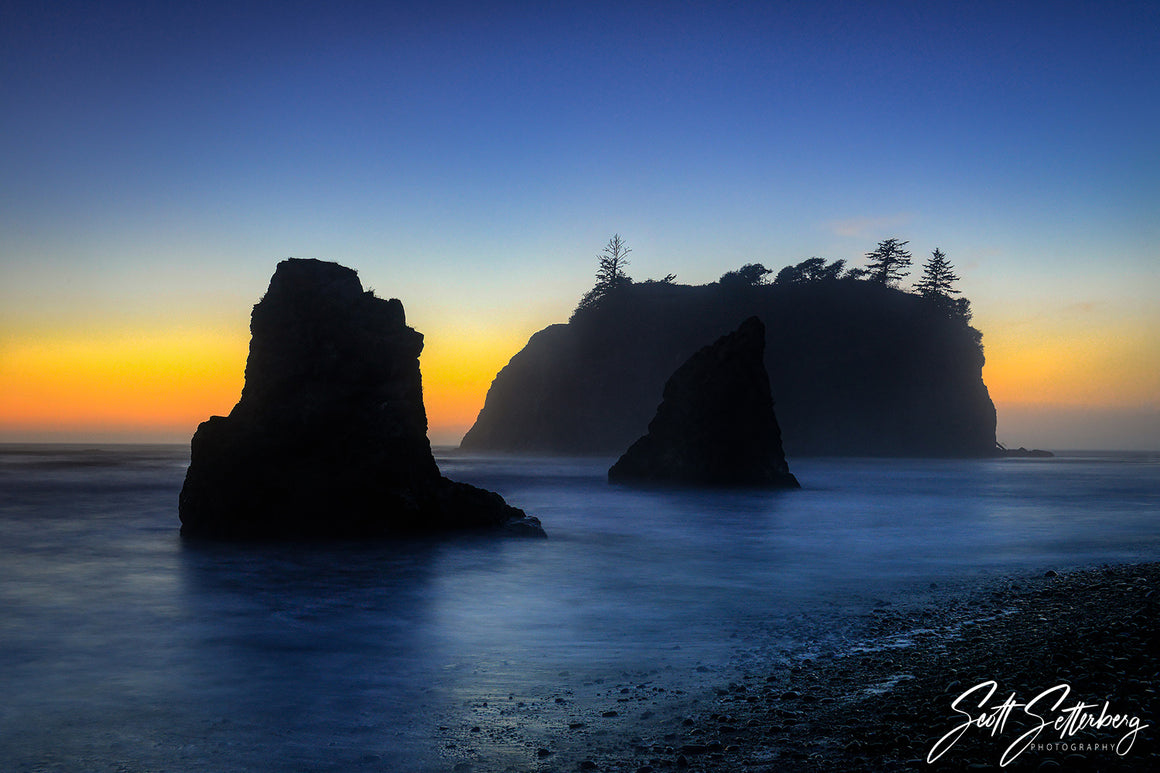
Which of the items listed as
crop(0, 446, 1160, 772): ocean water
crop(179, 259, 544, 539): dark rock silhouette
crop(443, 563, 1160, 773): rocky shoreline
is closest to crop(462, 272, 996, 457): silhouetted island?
crop(0, 446, 1160, 772): ocean water

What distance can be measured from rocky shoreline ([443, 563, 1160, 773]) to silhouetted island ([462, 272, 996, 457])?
369 feet

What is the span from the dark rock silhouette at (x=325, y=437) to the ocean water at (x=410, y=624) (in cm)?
181

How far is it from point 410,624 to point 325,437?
1202cm

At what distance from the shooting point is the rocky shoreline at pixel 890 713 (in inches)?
226

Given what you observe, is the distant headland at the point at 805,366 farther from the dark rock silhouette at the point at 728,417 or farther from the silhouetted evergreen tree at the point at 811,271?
the dark rock silhouette at the point at 728,417

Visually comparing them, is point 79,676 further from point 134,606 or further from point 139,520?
point 139,520

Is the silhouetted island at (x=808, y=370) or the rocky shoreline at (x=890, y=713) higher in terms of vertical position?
the silhouetted island at (x=808, y=370)

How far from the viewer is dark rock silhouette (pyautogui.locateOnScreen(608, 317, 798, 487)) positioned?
162 feet

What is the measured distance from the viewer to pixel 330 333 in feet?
77.9

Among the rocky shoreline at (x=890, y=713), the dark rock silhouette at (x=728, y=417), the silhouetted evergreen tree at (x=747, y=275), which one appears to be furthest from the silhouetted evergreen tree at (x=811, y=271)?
the rocky shoreline at (x=890, y=713)

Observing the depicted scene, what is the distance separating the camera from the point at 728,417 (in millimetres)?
49562

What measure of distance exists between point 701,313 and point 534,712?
420 ft

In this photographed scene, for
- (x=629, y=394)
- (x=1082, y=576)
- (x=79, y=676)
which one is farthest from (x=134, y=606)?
(x=629, y=394)

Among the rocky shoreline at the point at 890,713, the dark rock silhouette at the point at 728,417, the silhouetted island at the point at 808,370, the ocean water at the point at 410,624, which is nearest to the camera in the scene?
the rocky shoreline at the point at 890,713
